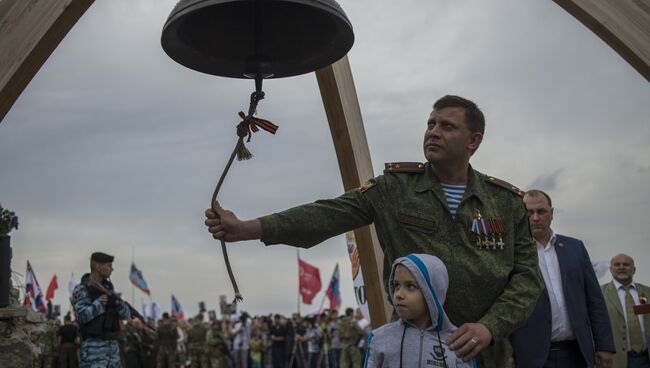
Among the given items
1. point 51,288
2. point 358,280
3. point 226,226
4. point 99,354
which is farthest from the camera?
point 51,288

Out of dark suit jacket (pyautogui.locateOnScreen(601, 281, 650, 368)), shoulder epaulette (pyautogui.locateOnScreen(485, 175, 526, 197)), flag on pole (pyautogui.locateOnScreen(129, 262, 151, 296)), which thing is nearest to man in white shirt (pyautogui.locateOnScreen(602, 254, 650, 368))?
dark suit jacket (pyautogui.locateOnScreen(601, 281, 650, 368))

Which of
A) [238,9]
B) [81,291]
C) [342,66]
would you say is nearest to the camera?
[238,9]

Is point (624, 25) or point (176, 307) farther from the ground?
point (176, 307)

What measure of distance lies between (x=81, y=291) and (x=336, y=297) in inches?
694

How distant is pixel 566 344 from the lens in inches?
204

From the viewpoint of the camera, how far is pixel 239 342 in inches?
973

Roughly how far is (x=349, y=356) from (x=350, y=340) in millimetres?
419

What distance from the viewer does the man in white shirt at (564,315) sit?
484 cm

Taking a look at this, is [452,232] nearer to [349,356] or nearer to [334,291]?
[349,356]

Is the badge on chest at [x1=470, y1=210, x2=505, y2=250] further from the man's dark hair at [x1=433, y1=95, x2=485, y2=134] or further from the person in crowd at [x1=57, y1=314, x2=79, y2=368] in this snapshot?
the person in crowd at [x1=57, y1=314, x2=79, y2=368]

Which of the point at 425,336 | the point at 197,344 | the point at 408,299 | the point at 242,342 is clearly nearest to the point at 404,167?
the point at 408,299

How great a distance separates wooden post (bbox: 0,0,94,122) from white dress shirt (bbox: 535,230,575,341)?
334 cm

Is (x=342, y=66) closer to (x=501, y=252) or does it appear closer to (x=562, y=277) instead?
(x=562, y=277)

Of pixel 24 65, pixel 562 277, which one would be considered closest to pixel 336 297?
pixel 562 277
